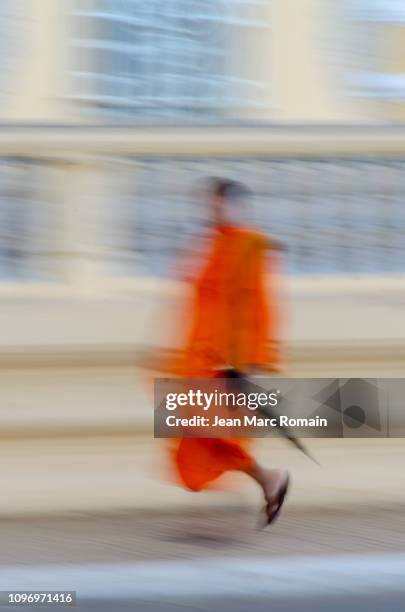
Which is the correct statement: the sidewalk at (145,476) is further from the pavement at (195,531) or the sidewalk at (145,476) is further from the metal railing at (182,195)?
the metal railing at (182,195)

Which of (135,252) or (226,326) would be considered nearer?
(226,326)

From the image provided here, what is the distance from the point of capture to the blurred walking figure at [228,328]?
245 inches

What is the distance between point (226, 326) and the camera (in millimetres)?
6281

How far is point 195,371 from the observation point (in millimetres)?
6332

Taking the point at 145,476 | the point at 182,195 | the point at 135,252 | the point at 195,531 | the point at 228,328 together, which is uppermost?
Result: the point at 182,195

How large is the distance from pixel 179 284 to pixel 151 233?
32 cm

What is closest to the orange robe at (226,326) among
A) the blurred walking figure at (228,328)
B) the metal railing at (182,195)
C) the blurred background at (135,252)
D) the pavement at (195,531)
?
the blurred walking figure at (228,328)

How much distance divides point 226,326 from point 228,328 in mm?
15

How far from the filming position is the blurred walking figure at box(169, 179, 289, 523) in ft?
20.4

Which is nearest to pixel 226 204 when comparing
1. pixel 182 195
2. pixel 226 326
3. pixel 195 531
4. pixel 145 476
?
pixel 226 326

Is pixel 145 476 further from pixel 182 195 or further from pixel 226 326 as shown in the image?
pixel 182 195

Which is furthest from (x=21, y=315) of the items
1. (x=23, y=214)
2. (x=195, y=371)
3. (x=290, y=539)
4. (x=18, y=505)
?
(x=290, y=539)

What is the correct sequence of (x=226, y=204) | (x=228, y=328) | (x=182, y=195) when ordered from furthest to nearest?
(x=182, y=195), (x=228, y=328), (x=226, y=204)

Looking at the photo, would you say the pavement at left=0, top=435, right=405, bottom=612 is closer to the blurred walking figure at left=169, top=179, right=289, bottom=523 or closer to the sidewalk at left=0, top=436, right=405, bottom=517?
the sidewalk at left=0, top=436, right=405, bottom=517
